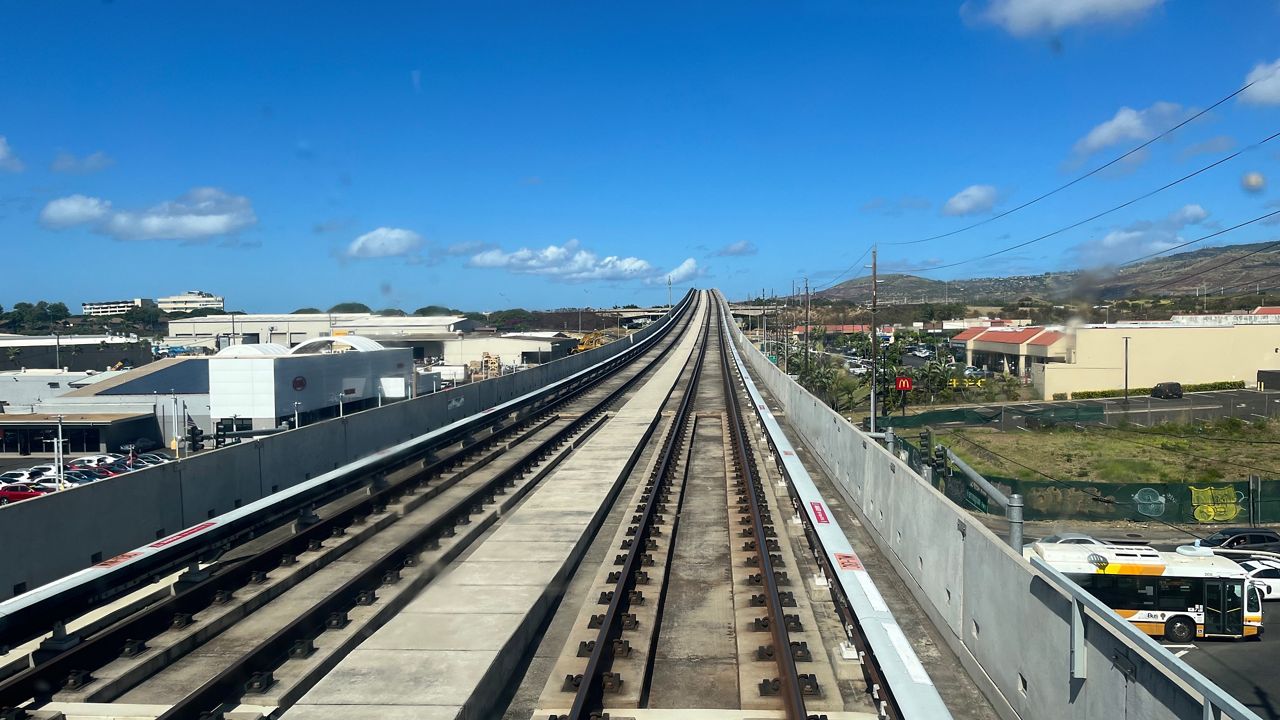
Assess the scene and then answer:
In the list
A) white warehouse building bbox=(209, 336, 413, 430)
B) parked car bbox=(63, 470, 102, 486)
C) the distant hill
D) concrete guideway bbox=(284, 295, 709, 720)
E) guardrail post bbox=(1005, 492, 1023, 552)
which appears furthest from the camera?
white warehouse building bbox=(209, 336, 413, 430)

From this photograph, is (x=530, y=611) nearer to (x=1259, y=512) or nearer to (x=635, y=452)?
(x=635, y=452)

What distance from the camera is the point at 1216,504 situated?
23.5m

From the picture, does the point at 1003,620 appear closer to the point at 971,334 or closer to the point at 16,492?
the point at 16,492

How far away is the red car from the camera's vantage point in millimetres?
21581

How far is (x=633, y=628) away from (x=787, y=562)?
345 centimetres

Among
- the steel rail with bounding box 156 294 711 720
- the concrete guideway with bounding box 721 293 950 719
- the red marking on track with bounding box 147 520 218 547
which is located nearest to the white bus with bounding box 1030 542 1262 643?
the concrete guideway with bounding box 721 293 950 719

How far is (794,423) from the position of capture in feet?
85.6

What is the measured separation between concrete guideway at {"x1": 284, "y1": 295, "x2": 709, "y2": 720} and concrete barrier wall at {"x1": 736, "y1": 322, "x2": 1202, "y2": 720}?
4159 mm

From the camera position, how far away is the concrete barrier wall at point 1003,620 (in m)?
5.06

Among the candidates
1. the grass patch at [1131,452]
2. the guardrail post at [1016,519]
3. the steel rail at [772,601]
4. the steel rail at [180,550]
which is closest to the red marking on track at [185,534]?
the steel rail at [180,550]

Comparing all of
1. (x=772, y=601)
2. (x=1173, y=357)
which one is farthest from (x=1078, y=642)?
(x=1173, y=357)

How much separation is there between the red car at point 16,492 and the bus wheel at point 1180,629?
2334 cm

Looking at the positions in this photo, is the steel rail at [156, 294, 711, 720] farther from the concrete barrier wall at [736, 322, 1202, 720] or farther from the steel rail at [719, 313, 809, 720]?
the concrete barrier wall at [736, 322, 1202, 720]

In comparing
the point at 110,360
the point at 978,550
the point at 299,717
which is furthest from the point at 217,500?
the point at 110,360
